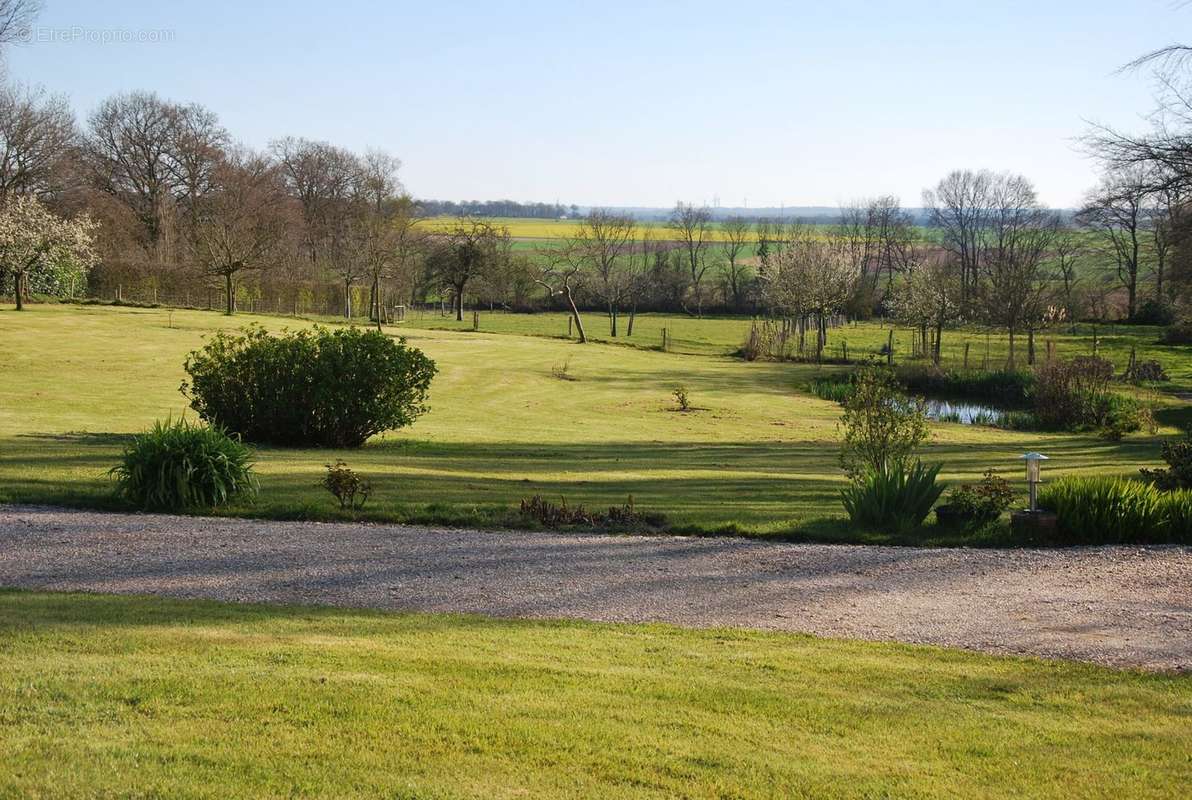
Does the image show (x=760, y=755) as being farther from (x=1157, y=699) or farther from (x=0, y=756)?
(x=0, y=756)

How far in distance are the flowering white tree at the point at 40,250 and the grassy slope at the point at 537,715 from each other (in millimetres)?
50477

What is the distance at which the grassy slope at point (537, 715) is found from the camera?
16.3ft

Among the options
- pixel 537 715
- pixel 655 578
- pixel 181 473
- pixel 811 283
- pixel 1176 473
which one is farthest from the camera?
pixel 811 283

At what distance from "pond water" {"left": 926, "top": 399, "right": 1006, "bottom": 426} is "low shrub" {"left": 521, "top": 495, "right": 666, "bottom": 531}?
2512 cm

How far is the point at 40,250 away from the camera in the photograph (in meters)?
53.8

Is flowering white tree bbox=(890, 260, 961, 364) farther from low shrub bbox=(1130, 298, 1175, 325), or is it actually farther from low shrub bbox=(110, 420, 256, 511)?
low shrub bbox=(110, 420, 256, 511)

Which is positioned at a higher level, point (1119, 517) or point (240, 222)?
point (240, 222)

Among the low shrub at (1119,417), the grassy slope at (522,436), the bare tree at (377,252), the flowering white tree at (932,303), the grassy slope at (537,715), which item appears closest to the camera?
the grassy slope at (537,715)

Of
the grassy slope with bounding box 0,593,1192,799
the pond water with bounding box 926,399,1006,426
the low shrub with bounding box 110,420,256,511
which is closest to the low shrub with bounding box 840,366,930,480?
the grassy slope with bounding box 0,593,1192,799

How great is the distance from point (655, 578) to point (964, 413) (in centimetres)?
3108

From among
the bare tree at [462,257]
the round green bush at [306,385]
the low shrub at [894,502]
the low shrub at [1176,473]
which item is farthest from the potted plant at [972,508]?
the bare tree at [462,257]

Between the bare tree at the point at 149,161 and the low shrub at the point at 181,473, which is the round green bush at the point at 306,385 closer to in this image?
the low shrub at the point at 181,473

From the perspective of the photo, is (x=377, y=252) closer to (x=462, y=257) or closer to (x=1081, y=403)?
(x=462, y=257)

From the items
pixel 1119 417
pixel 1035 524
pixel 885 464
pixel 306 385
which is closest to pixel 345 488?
pixel 306 385
